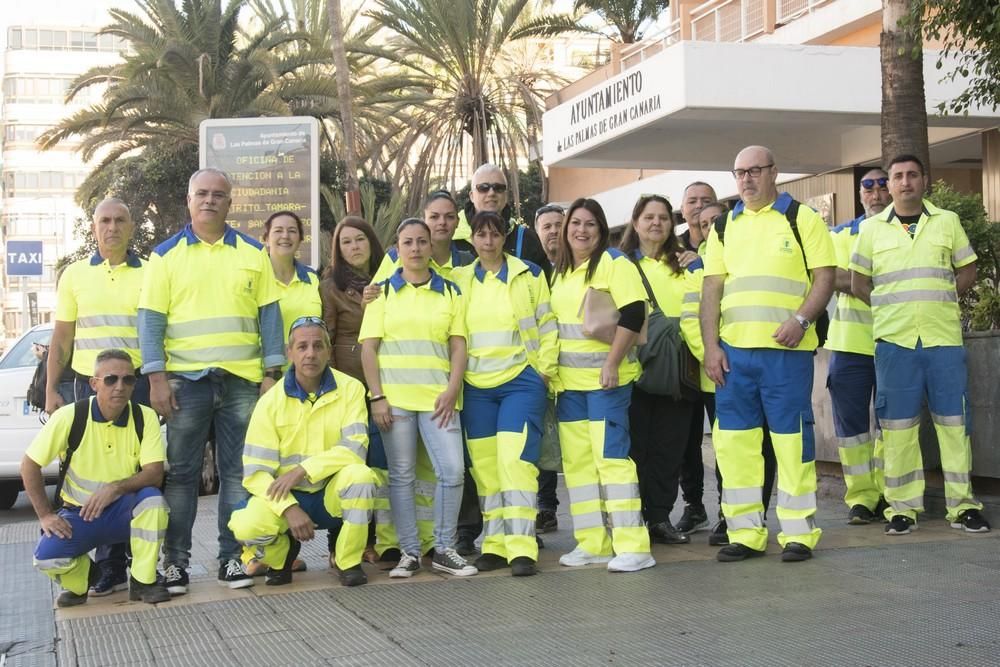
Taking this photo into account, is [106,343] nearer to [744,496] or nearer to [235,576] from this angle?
[235,576]

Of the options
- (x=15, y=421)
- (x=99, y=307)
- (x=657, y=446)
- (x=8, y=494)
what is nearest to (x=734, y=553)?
(x=657, y=446)

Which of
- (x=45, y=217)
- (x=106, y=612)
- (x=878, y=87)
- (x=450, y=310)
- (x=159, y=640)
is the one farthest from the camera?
(x=45, y=217)

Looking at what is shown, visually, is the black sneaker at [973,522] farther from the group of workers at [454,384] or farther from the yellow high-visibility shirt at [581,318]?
the yellow high-visibility shirt at [581,318]

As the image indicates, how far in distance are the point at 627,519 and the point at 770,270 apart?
1.55m

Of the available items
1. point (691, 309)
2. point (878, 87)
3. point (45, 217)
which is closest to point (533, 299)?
point (691, 309)

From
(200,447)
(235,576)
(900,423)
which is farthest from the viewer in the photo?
(900,423)

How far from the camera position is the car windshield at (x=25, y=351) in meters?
11.5

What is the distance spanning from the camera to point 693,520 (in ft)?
26.4

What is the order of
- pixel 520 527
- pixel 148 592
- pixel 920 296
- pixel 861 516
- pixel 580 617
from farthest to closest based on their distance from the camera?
pixel 861 516 < pixel 920 296 < pixel 520 527 < pixel 148 592 < pixel 580 617

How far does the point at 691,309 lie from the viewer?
7.55 m

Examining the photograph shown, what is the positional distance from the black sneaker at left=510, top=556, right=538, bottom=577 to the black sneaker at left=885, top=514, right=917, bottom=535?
229 cm

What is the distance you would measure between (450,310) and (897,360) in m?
2.77

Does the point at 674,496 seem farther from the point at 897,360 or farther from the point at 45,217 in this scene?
the point at 45,217

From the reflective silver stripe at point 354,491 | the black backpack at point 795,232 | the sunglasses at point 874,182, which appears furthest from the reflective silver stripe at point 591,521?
the sunglasses at point 874,182
